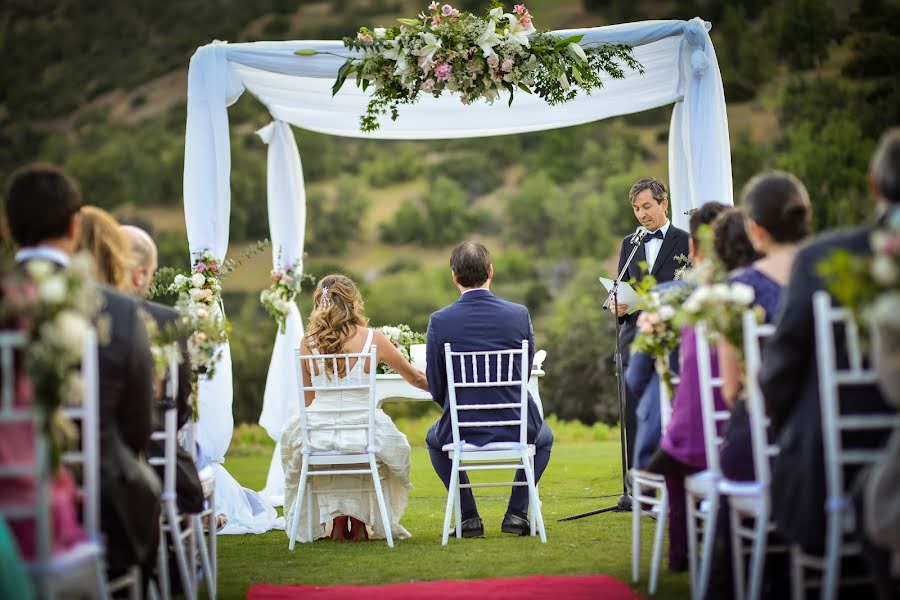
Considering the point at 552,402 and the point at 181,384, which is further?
the point at 552,402

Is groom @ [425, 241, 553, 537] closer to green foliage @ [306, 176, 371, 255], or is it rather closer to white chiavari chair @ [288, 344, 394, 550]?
white chiavari chair @ [288, 344, 394, 550]

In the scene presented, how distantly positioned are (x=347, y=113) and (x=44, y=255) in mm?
3947

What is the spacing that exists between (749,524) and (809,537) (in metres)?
0.77

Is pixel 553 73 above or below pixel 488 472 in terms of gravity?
above

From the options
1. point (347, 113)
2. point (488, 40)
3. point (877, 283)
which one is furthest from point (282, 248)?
point (877, 283)

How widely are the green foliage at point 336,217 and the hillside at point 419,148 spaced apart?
0.10 feet

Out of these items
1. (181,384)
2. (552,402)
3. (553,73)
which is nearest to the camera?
(181,384)

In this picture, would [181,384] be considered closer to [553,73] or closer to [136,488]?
[136,488]

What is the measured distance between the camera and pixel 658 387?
3902mm

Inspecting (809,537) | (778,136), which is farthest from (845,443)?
(778,136)

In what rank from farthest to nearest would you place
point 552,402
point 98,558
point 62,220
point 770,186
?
point 552,402 < point 770,186 < point 62,220 < point 98,558

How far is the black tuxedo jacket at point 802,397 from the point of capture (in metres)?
2.51

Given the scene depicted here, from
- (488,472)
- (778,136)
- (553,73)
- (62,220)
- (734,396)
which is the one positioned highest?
(778,136)

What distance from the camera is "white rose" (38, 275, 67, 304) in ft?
7.08
